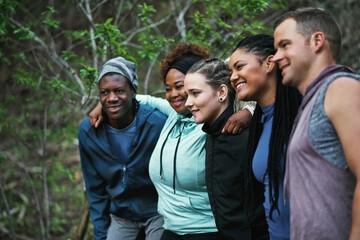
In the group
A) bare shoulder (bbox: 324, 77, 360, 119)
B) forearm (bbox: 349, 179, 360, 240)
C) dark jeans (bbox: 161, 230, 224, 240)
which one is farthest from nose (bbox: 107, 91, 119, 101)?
forearm (bbox: 349, 179, 360, 240)

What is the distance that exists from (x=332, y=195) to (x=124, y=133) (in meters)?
2.25

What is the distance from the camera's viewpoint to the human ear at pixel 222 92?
246 centimetres

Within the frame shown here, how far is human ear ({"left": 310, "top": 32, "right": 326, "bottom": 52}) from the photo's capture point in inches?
58.8

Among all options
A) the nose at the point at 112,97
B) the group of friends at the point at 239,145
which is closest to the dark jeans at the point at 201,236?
the group of friends at the point at 239,145

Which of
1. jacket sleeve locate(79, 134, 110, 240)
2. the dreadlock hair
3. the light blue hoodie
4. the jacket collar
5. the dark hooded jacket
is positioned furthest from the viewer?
jacket sleeve locate(79, 134, 110, 240)

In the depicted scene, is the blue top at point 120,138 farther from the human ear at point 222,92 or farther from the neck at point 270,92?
the neck at point 270,92

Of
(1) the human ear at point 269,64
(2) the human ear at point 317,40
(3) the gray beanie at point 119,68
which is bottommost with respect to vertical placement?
(1) the human ear at point 269,64

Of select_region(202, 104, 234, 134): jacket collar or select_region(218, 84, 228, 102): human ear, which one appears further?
select_region(218, 84, 228, 102): human ear

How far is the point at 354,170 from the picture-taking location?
1.26 meters

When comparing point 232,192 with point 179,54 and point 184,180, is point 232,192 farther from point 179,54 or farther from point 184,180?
point 179,54

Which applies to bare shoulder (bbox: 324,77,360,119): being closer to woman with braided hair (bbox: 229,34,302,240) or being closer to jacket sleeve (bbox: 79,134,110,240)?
woman with braided hair (bbox: 229,34,302,240)

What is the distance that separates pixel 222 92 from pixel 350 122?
1288 millimetres

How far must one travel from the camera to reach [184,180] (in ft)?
8.18

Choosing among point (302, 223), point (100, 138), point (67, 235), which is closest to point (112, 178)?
point (100, 138)
